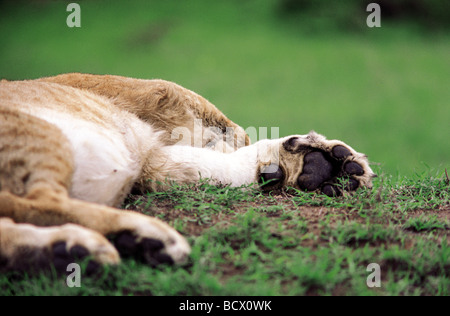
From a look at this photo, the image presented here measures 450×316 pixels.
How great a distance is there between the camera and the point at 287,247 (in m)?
2.68

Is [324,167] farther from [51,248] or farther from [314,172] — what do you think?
[51,248]

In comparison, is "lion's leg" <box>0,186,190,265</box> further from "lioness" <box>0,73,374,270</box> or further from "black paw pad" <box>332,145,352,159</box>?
"black paw pad" <box>332,145,352,159</box>

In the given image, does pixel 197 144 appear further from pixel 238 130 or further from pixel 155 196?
pixel 155 196

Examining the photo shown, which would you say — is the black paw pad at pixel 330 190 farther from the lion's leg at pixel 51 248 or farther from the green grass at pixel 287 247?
the lion's leg at pixel 51 248

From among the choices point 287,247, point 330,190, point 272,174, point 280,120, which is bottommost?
point 287,247

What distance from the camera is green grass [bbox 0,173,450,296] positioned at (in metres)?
2.33

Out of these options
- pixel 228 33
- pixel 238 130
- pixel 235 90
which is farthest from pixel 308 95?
pixel 238 130

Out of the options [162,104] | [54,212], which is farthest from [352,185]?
[54,212]

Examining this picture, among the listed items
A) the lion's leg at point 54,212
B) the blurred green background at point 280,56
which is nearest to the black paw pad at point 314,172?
the lion's leg at point 54,212

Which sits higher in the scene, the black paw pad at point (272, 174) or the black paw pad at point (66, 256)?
the black paw pad at point (272, 174)

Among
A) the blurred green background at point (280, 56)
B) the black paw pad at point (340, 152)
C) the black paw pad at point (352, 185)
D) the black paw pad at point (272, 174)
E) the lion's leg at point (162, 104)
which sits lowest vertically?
the black paw pad at point (352, 185)

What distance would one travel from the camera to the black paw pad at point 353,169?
3506mm

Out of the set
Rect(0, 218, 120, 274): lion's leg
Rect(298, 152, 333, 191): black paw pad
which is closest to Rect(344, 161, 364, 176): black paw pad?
Rect(298, 152, 333, 191): black paw pad

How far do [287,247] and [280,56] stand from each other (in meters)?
15.0
